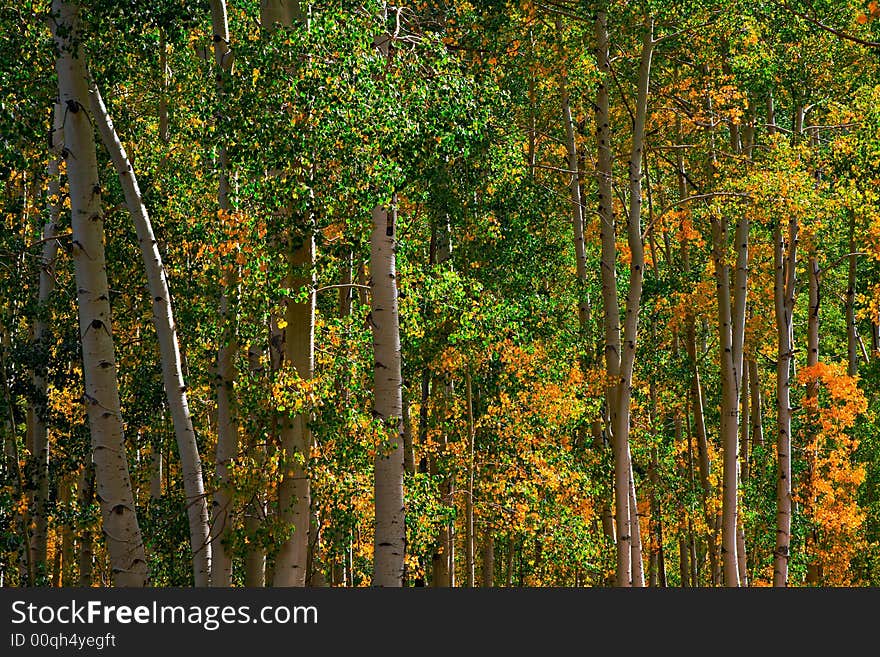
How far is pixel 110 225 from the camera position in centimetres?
1270

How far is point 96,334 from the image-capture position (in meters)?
8.37

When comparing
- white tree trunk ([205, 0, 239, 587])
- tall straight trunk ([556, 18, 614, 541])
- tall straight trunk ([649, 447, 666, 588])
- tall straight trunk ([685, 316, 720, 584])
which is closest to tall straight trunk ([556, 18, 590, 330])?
tall straight trunk ([556, 18, 614, 541])

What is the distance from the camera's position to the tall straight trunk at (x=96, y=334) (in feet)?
27.5

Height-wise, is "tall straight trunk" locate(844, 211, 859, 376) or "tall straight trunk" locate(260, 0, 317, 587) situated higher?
"tall straight trunk" locate(844, 211, 859, 376)

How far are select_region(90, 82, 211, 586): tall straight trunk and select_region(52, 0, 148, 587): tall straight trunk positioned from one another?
0.36 metres

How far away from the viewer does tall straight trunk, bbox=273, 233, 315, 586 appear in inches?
367

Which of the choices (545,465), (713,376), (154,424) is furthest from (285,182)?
(713,376)

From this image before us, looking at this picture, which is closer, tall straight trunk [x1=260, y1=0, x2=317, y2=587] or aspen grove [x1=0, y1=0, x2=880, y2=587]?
aspen grove [x1=0, y1=0, x2=880, y2=587]

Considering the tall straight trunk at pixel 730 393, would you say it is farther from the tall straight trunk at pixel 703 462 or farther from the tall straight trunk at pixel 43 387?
the tall straight trunk at pixel 43 387

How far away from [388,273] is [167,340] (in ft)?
6.80

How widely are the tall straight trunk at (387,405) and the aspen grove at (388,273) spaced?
28mm

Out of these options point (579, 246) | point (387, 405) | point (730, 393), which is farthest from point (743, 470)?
point (387, 405)

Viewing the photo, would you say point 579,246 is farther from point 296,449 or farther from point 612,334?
point 296,449

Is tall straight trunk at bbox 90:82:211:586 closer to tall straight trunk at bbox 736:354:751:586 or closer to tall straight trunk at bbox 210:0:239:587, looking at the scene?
tall straight trunk at bbox 210:0:239:587
